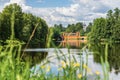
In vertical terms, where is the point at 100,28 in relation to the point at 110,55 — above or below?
above

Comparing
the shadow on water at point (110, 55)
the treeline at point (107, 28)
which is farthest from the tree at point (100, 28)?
the shadow on water at point (110, 55)

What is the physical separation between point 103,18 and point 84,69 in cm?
15644

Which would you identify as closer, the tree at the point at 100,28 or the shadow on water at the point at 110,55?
the shadow on water at the point at 110,55

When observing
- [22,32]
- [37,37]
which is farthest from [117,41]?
[22,32]

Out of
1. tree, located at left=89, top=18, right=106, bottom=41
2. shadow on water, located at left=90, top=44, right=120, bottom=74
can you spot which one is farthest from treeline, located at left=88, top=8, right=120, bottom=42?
shadow on water, located at left=90, top=44, right=120, bottom=74

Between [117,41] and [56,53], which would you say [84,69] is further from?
[117,41]

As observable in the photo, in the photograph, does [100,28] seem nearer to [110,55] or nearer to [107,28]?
[107,28]

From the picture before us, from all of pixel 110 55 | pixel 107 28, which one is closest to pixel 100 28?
pixel 107 28

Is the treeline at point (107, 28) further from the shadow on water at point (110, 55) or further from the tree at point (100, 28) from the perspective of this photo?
the shadow on water at point (110, 55)

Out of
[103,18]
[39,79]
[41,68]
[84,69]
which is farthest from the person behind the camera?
[103,18]

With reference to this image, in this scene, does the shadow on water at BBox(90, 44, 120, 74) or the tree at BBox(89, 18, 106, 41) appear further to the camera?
the tree at BBox(89, 18, 106, 41)

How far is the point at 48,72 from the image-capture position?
4328 mm

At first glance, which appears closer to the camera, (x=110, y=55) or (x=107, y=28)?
(x=110, y=55)

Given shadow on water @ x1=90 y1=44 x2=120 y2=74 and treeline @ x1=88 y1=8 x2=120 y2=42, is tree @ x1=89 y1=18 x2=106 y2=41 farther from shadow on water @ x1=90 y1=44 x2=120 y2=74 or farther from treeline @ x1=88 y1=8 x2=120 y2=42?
shadow on water @ x1=90 y1=44 x2=120 y2=74
